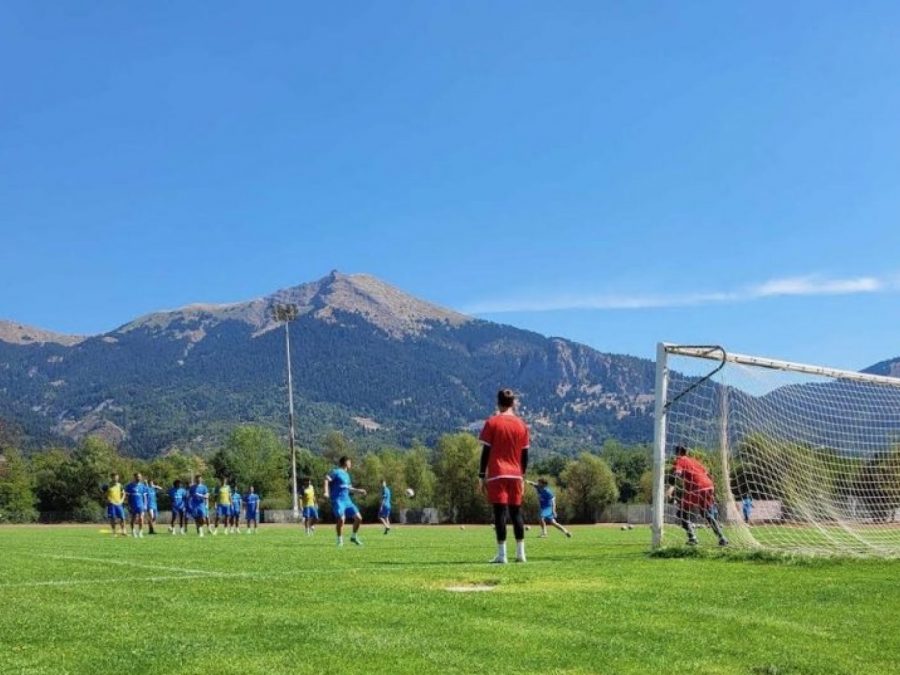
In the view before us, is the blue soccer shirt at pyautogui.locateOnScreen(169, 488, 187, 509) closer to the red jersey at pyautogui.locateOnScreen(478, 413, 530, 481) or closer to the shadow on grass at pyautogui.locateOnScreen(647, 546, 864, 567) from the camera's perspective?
the shadow on grass at pyautogui.locateOnScreen(647, 546, 864, 567)

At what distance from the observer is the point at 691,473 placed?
701 inches

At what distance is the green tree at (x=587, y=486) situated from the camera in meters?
102

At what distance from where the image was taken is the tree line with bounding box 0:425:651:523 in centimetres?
10219

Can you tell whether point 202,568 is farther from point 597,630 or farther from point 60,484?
point 60,484

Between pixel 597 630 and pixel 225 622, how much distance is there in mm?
2816

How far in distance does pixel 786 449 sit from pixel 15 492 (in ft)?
395

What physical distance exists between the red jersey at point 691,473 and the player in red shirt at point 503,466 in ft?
18.8

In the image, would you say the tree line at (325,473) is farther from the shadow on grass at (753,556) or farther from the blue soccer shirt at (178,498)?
the shadow on grass at (753,556)

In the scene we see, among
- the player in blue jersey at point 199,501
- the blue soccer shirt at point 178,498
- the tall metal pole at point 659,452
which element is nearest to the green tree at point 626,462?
the blue soccer shirt at point 178,498

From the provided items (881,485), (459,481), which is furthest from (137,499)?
(459,481)

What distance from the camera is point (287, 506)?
11812 centimetres

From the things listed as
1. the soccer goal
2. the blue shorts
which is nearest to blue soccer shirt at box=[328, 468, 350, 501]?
the blue shorts

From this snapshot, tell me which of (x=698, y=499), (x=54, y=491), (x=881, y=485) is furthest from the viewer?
(x=54, y=491)

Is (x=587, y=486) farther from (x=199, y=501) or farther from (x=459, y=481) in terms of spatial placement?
(x=199, y=501)
